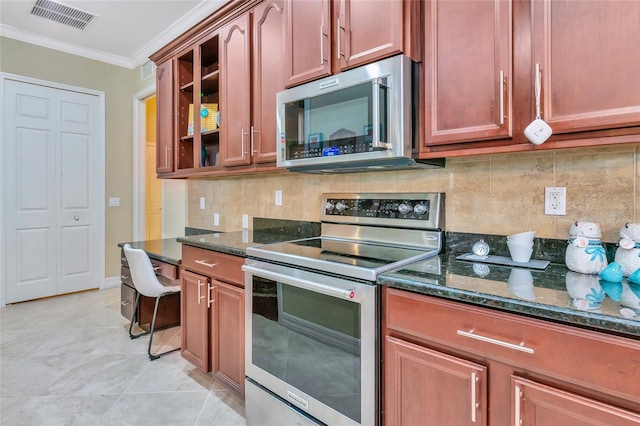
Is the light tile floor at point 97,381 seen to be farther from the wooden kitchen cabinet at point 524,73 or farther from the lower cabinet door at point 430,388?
the wooden kitchen cabinet at point 524,73

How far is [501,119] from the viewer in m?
1.21

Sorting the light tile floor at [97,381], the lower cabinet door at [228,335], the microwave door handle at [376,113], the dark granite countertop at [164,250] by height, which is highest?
the microwave door handle at [376,113]

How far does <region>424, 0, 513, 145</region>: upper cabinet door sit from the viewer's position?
3.97ft

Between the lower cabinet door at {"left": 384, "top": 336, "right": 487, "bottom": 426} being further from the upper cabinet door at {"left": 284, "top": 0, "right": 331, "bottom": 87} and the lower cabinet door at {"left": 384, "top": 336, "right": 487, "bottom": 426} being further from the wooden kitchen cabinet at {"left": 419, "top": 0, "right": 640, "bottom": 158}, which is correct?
the upper cabinet door at {"left": 284, "top": 0, "right": 331, "bottom": 87}

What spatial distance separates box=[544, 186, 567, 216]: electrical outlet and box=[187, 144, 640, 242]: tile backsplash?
14 mm

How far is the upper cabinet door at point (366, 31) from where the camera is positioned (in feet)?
4.70

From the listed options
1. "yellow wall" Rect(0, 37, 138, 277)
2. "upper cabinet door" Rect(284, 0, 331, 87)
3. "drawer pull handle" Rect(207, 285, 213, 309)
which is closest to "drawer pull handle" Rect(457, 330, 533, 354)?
"upper cabinet door" Rect(284, 0, 331, 87)

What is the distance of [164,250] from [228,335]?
1185 millimetres

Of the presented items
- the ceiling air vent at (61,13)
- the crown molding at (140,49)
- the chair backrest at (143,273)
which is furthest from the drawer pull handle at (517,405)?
the ceiling air vent at (61,13)

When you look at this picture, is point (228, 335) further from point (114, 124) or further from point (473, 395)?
point (114, 124)

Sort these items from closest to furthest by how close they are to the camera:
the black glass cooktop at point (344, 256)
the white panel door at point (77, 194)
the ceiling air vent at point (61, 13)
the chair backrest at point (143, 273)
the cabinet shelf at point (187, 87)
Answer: the black glass cooktop at point (344, 256) → the chair backrest at point (143, 273) → the cabinet shelf at point (187, 87) → the ceiling air vent at point (61, 13) → the white panel door at point (77, 194)

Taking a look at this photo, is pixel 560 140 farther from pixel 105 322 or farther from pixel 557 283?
pixel 105 322

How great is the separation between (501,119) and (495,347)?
29.7 inches

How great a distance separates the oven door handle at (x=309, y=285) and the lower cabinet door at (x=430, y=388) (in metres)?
0.21
